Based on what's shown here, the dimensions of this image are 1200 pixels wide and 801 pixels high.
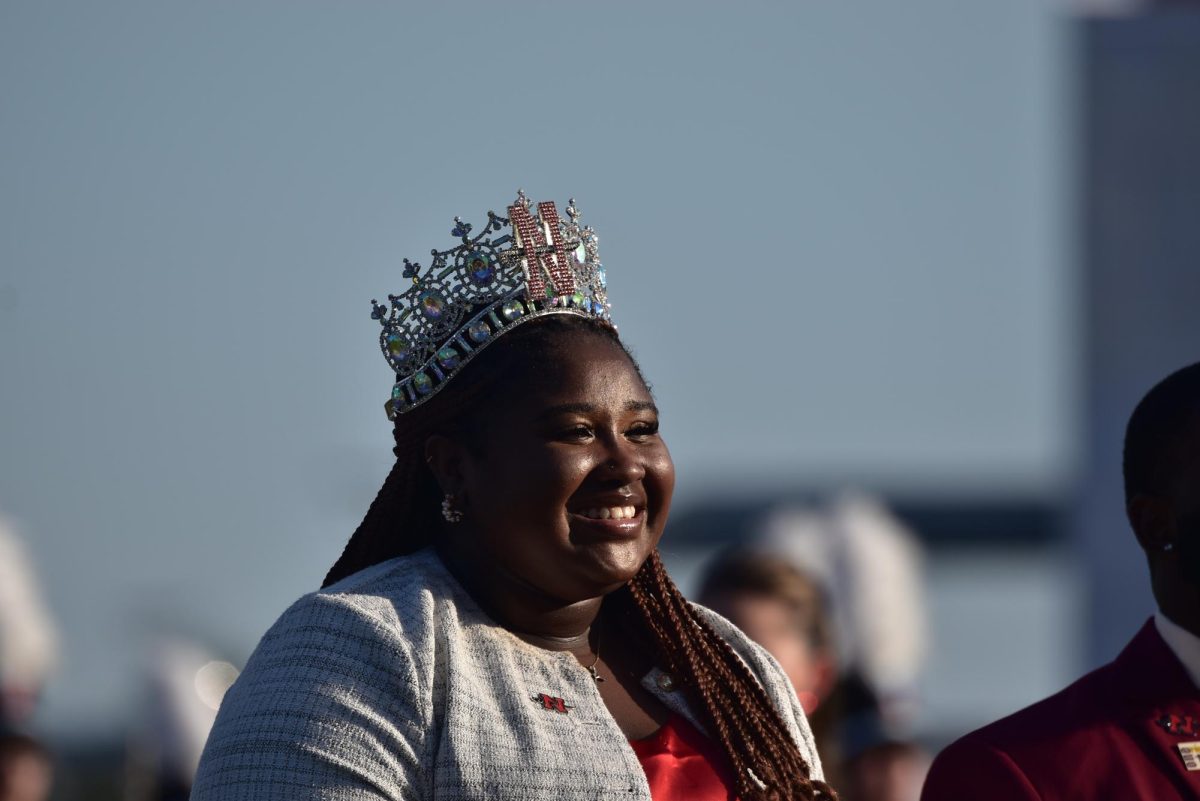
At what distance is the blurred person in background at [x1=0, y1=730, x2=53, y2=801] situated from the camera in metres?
7.36

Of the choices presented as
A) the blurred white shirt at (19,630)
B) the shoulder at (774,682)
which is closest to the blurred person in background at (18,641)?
the blurred white shirt at (19,630)

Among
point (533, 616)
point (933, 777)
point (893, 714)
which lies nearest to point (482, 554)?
point (533, 616)

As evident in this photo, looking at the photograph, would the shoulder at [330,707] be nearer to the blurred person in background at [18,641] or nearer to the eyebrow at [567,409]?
the eyebrow at [567,409]

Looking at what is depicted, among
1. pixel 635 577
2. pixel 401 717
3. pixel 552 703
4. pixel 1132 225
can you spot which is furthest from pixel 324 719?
pixel 1132 225

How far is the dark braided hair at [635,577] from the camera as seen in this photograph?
376cm

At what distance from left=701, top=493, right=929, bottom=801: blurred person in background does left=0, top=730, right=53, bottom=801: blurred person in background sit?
2538 millimetres

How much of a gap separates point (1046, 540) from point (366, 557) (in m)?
30.3

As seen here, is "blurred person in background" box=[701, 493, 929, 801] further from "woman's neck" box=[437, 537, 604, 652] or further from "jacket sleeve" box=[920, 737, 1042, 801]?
"woman's neck" box=[437, 537, 604, 652]

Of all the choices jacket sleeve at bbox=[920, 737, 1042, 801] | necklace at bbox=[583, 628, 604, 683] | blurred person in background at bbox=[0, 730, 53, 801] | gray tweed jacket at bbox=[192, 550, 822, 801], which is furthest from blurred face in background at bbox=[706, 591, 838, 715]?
blurred person in background at bbox=[0, 730, 53, 801]

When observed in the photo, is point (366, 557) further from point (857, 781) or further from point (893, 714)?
point (893, 714)

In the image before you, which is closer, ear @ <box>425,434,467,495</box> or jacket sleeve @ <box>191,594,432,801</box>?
jacket sleeve @ <box>191,594,432,801</box>

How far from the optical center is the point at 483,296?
3.89 m

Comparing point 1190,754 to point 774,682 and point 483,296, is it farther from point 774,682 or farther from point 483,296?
point 483,296

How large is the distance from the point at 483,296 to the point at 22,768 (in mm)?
4212
